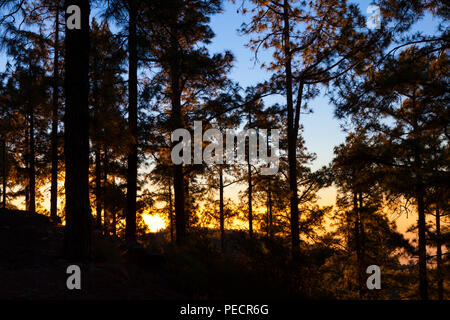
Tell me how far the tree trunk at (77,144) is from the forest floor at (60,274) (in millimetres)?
471

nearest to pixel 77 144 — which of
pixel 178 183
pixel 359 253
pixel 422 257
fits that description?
pixel 178 183

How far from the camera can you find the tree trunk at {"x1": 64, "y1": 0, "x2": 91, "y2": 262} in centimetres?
640

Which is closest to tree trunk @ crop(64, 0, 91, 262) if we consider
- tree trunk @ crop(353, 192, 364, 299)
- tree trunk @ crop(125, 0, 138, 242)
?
tree trunk @ crop(125, 0, 138, 242)

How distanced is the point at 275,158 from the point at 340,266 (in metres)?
8.05

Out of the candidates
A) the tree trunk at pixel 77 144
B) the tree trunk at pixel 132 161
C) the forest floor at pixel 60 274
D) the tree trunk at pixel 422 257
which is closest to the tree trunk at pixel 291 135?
the tree trunk at pixel 422 257

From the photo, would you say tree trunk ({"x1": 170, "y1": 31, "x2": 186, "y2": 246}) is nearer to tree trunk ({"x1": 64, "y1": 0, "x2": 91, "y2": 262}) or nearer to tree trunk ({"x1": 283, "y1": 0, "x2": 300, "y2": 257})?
tree trunk ({"x1": 283, "y1": 0, "x2": 300, "y2": 257})

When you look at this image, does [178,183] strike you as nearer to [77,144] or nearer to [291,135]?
[291,135]

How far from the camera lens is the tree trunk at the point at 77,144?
6398 mm

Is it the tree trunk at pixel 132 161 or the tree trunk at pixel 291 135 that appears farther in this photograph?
the tree trunk at pixel 291 135

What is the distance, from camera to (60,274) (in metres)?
5.46

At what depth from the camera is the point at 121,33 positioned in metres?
10.2

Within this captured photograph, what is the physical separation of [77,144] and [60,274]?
8.28 ft

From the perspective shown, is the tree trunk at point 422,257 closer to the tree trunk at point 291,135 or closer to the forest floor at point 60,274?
the tree trunk at point 291,135
